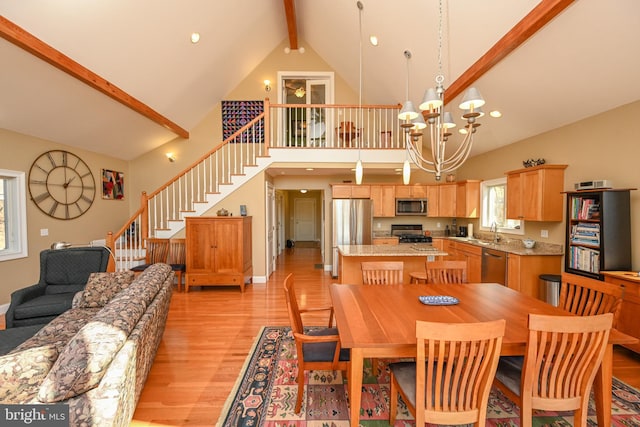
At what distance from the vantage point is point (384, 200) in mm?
6633

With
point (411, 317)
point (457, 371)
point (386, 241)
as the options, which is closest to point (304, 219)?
point (386, 241)

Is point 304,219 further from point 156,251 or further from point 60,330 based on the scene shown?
point 60,330

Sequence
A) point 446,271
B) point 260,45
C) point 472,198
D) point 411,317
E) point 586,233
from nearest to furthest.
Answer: point 411,317
point 446,271
point 586,233
point 472,198
point 260,45

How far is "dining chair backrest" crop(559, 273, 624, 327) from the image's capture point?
80.7 inches

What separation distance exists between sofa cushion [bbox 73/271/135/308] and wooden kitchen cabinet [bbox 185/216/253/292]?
1.94 m

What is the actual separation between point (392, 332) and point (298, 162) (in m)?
4.47

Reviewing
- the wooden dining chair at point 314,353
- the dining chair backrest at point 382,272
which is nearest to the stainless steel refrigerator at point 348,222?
the dining chair backrest at point 382,272

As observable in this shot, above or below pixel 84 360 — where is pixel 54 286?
below

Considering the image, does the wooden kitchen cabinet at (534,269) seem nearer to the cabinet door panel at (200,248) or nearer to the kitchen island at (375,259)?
the kitchen island at (375,259)

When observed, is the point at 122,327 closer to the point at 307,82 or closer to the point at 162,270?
the point at 162,270

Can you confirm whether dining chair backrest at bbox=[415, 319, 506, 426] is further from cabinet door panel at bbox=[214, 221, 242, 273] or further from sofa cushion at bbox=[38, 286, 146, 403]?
cabinet door panel at bbox=[214, 221, 242, 273]

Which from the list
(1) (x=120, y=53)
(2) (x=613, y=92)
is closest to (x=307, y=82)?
(1) (x=120, y=53)

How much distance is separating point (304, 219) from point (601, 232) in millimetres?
10157

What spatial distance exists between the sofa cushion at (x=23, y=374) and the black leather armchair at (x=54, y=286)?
209cm
